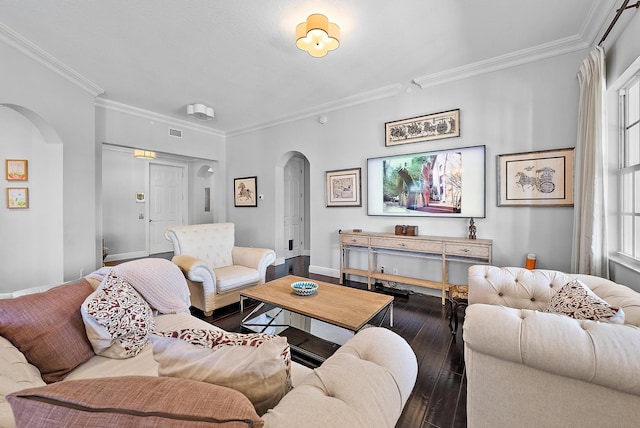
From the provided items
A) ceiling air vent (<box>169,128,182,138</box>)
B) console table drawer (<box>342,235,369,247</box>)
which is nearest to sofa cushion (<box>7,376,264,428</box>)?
console table drawer (<box>342,235,369,247</box>)

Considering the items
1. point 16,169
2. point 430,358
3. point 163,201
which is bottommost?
point 430,358

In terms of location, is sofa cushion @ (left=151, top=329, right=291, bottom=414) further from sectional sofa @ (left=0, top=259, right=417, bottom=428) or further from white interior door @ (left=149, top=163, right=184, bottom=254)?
white interior door @ (left=149, top=163, right=184, bottom=254)

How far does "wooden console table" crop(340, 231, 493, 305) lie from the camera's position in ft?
10.2

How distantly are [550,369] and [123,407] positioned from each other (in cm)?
140

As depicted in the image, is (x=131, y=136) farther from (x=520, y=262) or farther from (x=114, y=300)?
(x=520, y=262)

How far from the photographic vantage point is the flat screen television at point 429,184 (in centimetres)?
335

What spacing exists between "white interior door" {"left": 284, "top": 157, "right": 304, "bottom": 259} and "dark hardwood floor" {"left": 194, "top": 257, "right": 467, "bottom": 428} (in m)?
3.08

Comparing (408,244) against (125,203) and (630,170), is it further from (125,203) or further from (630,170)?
(125,203)

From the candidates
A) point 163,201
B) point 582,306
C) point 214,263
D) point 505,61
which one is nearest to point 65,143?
point 214,263

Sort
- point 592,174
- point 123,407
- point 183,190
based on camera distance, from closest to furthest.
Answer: point 123,407
point 592,174
point 183,190

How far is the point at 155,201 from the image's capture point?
6.82 m

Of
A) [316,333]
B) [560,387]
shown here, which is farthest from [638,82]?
[316,333]

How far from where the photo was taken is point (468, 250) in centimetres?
313

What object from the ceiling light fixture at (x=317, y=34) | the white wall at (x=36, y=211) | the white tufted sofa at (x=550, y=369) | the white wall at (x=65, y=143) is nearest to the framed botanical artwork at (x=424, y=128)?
the ceiling light fixture at (x=317, y=34)
